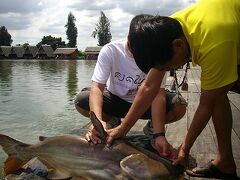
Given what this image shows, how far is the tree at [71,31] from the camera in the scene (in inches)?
5635

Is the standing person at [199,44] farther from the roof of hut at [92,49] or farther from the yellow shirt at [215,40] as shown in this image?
the roof of hut at [92,49]

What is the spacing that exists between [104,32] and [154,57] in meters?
133

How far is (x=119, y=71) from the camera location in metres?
4.65

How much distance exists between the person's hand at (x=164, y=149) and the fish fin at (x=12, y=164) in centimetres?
121

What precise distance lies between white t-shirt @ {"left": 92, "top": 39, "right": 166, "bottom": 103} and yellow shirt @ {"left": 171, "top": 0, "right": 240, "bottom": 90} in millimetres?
1692

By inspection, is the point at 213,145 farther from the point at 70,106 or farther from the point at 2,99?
the point at 2,99

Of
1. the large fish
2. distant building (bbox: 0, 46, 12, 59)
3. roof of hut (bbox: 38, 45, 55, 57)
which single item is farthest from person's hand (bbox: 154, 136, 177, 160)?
roof of hut (bbox: 38, 45, 55, 57)

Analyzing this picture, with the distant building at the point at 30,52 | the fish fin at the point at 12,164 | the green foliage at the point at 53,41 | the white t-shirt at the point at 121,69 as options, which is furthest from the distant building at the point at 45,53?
the fish fin at the point at 12,164

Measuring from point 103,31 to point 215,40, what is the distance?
440ft

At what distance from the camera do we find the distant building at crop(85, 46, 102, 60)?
12850 cm

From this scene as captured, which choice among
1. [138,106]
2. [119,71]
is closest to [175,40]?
[138,106]

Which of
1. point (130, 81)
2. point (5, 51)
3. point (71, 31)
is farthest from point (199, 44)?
point (71, 31)

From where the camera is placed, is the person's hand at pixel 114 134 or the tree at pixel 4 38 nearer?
the person's hand at pixel 114 134

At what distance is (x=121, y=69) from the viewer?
4648mm
